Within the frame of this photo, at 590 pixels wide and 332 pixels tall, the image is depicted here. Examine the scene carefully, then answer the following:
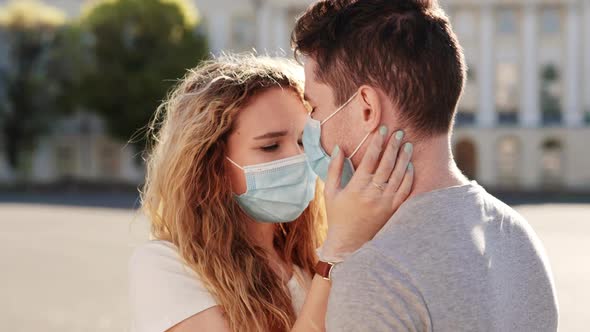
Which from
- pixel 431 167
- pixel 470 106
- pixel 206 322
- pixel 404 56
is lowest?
pixel 206 322

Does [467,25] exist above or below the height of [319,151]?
above

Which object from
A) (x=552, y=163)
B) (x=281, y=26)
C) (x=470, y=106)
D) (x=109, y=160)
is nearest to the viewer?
(x=552, y=163)

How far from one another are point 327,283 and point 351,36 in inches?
30.0

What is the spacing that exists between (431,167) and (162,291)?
1029mm

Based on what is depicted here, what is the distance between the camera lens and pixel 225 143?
3297mm

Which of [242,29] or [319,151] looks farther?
[242,29]

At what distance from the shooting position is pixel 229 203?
3.30 metres

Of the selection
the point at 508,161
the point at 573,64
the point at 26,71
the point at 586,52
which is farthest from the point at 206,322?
the point at 586,52

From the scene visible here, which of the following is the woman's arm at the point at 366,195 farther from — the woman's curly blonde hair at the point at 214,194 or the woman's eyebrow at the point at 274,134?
the woman's eyebrow at the point at 274,134

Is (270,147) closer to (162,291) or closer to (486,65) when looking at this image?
(162,291)

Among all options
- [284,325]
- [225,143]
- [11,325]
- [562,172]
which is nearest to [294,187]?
[225,143]

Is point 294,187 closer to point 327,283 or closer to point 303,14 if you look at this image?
point 327,283

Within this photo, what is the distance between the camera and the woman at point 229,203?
9.43ft

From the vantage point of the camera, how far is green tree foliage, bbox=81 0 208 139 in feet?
146
